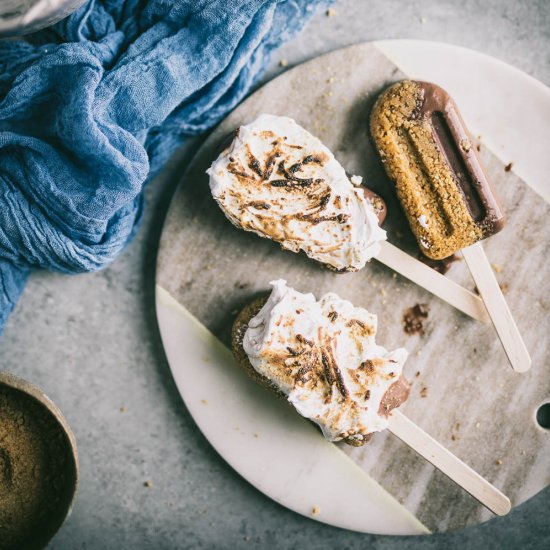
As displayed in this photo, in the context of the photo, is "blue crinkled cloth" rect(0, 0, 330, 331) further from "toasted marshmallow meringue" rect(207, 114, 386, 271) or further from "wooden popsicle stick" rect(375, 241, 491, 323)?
"wooden popsicle stick" rect(375, 241, 491, 323)

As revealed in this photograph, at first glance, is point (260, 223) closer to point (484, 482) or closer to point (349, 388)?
point (349, 388)

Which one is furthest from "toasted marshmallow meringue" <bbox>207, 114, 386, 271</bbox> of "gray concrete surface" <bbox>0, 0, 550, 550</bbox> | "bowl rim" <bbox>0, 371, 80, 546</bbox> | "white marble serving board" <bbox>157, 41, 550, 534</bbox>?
"bowl rim" <bbox>0, 371, 80, 546</bbox>

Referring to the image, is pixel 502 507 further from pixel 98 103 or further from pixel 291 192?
pixel 98 103

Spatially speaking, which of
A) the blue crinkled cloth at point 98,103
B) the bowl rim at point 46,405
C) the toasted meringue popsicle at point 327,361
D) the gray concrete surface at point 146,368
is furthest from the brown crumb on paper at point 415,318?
the bowl rim at point 46,405

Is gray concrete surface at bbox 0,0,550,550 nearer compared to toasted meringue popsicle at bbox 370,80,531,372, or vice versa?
toasted meringue popsicle at bbox 370,80,531,372

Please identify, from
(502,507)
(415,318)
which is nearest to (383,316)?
(415,318)

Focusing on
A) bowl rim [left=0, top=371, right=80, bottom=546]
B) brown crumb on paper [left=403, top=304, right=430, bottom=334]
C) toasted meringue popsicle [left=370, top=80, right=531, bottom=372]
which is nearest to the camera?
bowl rim [left=0, top=371, right=80, bottom=546]
